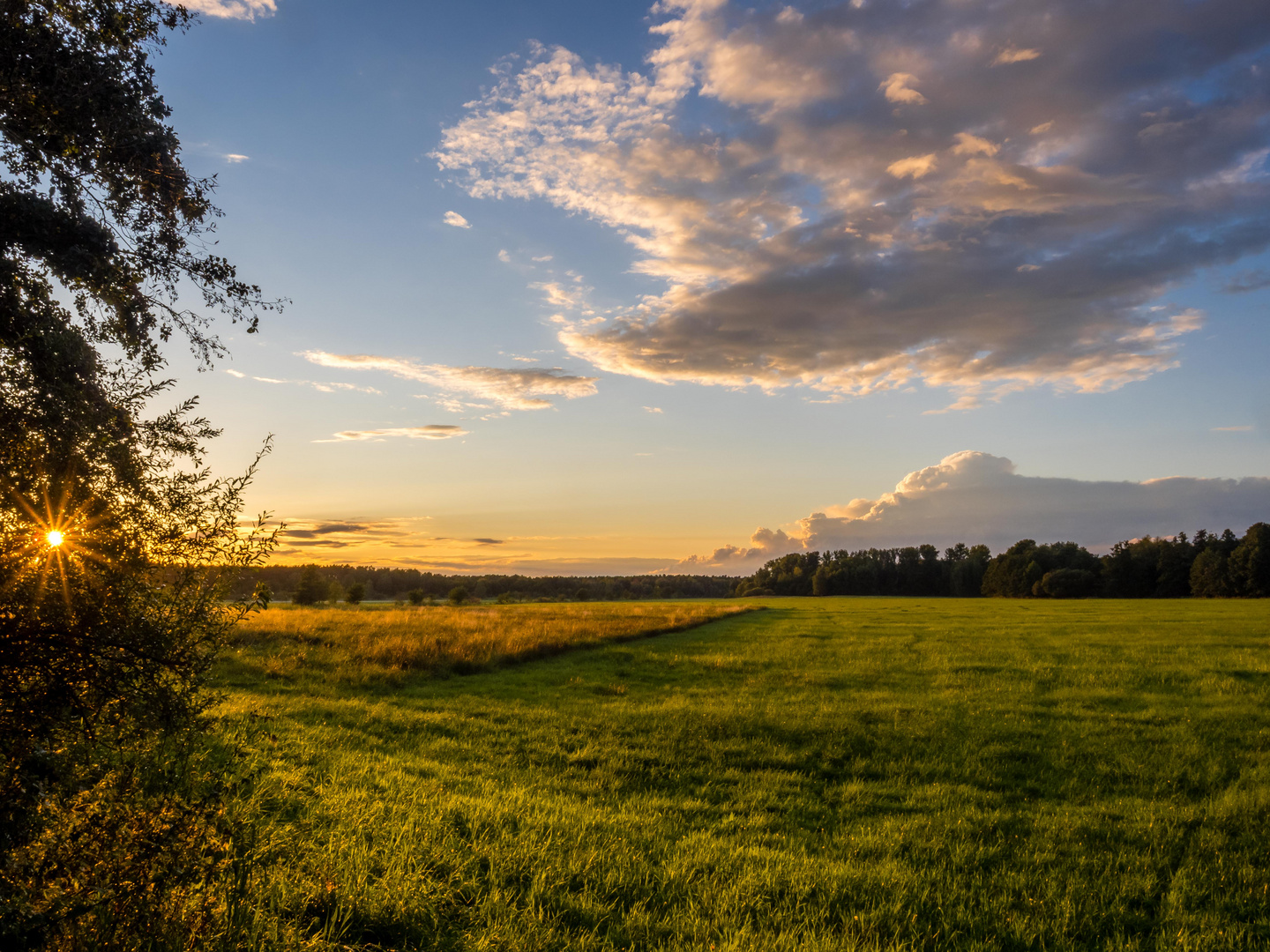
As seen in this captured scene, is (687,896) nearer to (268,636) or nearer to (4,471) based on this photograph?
(4,471)

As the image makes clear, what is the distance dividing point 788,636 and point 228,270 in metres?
34.8

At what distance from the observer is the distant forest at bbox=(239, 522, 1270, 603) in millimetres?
96500

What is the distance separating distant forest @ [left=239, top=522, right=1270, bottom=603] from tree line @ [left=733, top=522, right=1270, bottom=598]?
0.19m

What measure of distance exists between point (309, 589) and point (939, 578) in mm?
143283

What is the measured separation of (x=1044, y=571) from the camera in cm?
12475

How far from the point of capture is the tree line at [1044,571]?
320 ft

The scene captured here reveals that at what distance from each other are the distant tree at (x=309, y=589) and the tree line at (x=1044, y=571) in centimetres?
11555

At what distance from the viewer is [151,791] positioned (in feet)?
25.3

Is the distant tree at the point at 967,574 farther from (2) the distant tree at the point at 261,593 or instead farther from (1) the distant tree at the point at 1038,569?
(2) the distant tree at the point at 261,593

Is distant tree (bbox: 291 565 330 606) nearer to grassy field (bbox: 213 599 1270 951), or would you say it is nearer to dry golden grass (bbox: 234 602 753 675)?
dry golden grass (bbox: 234 602 753 675)

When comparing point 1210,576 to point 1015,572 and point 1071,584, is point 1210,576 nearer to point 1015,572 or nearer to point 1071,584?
point 1071,584

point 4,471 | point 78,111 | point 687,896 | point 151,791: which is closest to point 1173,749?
point 687,896

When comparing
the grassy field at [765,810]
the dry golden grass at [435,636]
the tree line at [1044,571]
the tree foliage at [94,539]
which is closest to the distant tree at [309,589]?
the dry golden grass at [435,636]

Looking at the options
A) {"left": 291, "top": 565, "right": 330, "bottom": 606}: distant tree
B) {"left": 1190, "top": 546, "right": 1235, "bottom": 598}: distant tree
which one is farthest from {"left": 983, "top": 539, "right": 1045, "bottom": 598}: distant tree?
{"left": 291, "top": 565, "right": 330, "bottom": 606}: distant tree
